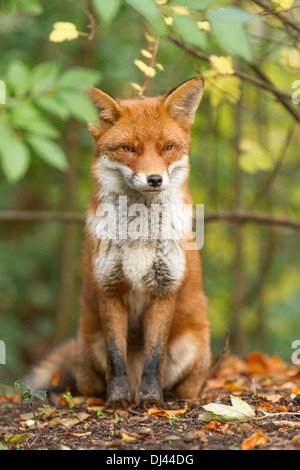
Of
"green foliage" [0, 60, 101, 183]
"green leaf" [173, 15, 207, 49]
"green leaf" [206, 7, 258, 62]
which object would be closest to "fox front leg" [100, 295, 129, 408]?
"green foliage" [0, 60, 101, 183]

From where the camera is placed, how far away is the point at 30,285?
12602 millimetres

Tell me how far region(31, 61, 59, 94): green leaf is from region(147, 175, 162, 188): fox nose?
1746 mm

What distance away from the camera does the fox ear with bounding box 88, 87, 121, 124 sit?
420cm

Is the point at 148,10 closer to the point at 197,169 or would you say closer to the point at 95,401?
the point at 95,401

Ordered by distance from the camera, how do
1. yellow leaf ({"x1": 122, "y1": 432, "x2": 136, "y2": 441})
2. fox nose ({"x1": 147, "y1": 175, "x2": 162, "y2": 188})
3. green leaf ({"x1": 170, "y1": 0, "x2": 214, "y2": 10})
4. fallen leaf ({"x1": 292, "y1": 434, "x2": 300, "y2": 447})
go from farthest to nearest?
1. fox nose ({"x1": 147, "y1": 175, "x2": 162, "y2": 188})
2. yellow leaf ({"x1": 122, "y1": 432, "x2": 136, "y2": 441})
3. fallen leaf ({"x1": 292, "y1": 434, "x2": 300, "y2": 447})
4. green leaf ({"x1": 170, "y1": 0, "x2": 214, "y2": 10})

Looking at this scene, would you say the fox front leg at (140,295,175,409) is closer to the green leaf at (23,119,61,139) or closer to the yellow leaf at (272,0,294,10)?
the yellow leaf at (272,0,294,10)

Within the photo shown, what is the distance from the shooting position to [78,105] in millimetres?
2072

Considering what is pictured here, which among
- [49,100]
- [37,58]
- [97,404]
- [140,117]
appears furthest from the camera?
[37,58]

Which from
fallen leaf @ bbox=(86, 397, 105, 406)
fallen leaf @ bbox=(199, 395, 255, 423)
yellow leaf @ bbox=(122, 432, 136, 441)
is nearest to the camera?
yellow leaf @ bbox=(122, 432, 136, 441)

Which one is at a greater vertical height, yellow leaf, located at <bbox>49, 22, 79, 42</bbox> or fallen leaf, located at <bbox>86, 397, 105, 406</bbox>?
yellow leaf, located at <bbox>49, 22, 79, 42</bbox>

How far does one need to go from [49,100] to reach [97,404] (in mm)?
3129
